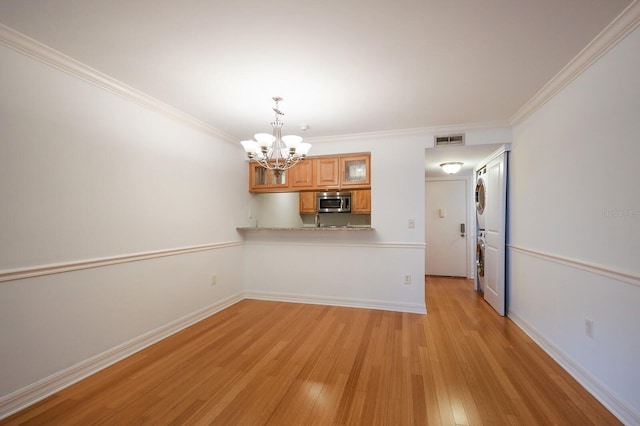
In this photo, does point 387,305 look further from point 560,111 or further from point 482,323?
point 560,111

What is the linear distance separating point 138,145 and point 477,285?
17.4ft

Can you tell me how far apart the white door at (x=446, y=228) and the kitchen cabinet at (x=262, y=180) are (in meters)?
3.62

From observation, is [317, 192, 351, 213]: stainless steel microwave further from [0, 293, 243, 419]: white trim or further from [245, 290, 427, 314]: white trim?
[0, 293, 243, 419]: white trim

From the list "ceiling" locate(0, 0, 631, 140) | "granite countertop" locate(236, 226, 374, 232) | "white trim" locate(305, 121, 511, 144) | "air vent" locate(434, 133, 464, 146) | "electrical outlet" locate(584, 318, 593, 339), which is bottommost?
"electrical outlet" locate(584, 318, 593, 339)

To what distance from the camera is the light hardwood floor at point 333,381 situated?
168cm

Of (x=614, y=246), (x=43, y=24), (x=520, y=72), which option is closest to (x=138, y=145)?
(x=43, y=24)

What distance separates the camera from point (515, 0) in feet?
4.75

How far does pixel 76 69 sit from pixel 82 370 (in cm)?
234

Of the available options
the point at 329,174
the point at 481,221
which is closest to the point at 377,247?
the point at 329,174

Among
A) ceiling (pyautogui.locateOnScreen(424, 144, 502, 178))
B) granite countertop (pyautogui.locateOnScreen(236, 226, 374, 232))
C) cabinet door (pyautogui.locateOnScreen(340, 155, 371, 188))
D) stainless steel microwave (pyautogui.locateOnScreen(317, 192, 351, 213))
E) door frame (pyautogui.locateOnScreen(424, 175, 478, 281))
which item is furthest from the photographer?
door frame (pyautogui.locateOnScreen(424, 175, 478, 281))

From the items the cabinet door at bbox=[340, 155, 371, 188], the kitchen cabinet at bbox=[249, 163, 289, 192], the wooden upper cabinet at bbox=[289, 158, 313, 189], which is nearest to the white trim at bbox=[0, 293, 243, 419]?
the kitchen cabinet at bbox=[249, 163, 289, 192]

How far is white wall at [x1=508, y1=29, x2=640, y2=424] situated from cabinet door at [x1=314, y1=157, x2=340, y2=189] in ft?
7.43

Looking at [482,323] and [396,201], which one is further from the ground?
[396,201]

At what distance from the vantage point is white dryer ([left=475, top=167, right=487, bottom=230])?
13.5ft
